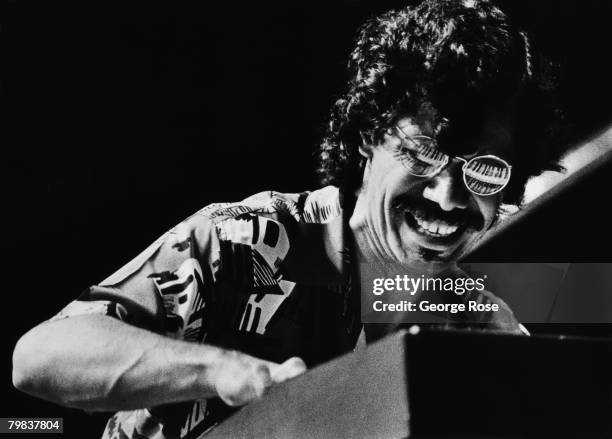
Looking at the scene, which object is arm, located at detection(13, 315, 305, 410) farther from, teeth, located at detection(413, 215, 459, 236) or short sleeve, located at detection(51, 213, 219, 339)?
teeth, located at detection(413, 215, 459, 236)

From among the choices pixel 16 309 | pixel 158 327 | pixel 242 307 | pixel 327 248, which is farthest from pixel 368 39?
pixel 16 309

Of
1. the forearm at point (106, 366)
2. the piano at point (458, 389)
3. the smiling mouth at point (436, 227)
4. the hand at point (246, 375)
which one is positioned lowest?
the forearm at point (106, 366)

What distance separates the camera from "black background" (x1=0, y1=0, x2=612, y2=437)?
7.59 feet

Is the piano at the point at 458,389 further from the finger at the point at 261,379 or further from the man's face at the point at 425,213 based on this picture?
the man's face at the point at 425,213

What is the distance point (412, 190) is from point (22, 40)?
1.25 meters

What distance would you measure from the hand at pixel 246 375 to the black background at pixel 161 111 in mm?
917

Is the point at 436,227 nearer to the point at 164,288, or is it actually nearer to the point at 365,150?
the point at 365,150

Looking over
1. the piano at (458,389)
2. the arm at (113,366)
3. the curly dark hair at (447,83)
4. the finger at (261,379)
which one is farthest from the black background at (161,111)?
the piano at (458,389)

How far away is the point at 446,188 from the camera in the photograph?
230cm

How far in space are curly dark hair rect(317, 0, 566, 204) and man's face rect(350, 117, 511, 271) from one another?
0.20ft

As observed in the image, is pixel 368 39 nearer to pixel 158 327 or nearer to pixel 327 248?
pixel 327 248

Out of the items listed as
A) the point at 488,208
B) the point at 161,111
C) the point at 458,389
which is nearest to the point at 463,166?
→ the point at 488,208

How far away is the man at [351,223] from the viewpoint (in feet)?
6.43

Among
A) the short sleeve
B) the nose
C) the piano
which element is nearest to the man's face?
A: the nose
